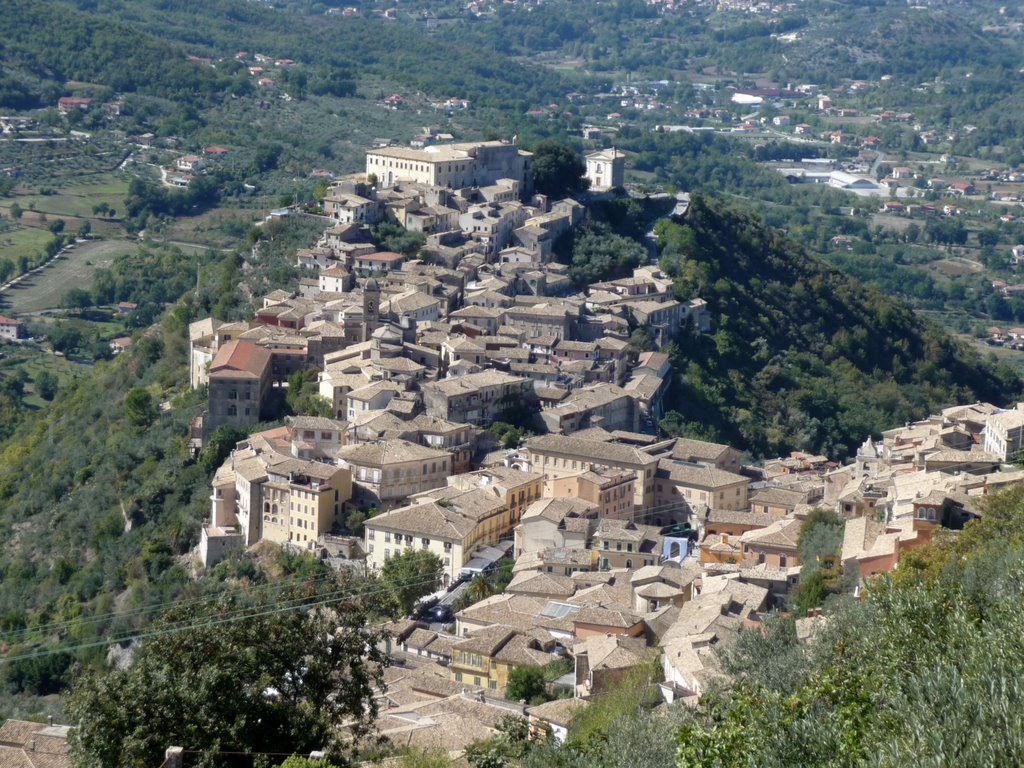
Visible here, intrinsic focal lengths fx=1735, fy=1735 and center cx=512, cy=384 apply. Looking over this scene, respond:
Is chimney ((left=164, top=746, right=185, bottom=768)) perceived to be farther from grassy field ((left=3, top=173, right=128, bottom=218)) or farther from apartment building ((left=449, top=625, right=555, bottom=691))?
grassy field ((left=3, top=173, right=128, bottom=218))

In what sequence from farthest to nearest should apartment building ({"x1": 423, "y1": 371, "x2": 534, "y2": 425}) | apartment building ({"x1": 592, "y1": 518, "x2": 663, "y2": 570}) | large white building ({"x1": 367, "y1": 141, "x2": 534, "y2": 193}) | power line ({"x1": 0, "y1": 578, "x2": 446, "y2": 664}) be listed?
large white building ({"x1": 367, "y1": 141, "x2": 534, "y2": 193})
apartment building ({"x1": 423, "y1": 371, "x2": 534, "y2": 425})
apartment building ({"x1": 592, "y1": 518, "x2": 663, "y2": 570})
power line ({"x1": 0, "y1": 578, "x2": 446, "y2": 664})

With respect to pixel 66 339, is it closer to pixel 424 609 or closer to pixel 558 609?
pixel 424 609

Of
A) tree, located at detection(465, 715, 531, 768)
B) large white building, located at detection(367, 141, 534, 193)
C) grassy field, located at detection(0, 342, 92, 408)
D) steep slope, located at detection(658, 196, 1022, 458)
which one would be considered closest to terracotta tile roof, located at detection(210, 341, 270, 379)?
steep slope, located at detection(658, 196, 1022, 458)

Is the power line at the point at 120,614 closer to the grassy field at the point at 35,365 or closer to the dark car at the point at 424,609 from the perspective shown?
the dark car at the point at 424,609

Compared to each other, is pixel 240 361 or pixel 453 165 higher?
pixel 453 165

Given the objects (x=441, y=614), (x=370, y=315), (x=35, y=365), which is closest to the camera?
(x=441, y=614)

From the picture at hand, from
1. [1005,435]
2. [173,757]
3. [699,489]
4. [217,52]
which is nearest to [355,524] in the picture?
[699,489]
